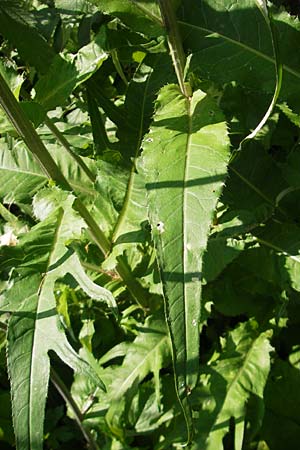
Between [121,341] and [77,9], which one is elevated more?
[77,9]

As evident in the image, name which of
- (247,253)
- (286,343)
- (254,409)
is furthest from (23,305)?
(286,343)

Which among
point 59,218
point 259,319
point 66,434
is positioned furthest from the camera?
point 66,434

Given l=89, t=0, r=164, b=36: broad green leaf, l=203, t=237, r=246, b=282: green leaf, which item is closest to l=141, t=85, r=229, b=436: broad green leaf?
l=89, t=0, r=164, b=36: broad green leaf

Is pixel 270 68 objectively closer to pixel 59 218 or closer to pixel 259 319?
pixel 59 218

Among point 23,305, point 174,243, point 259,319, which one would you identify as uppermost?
point 174,243

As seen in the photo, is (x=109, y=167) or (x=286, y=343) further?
(x=286, y=343)

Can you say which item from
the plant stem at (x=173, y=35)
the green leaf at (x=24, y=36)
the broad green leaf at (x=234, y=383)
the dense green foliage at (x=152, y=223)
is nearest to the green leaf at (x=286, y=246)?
the dense green foliage at (x=152, y=223)

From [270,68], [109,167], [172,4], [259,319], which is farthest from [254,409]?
[172,4]

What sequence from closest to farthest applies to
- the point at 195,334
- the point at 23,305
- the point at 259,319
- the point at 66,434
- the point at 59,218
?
1. the point at 195,334
2. the point at 23,305
3. the point at 59,218
4. the point at 259,319
5. the point at 66,434
